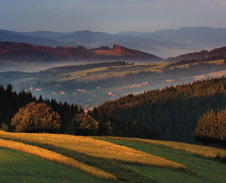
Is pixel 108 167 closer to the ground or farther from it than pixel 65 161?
closer to the ground

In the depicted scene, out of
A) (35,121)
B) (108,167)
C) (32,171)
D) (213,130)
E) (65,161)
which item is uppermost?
(32,171)

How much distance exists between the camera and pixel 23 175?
25.8m

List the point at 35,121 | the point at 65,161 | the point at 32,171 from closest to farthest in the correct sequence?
the point at 32,171 → the point at 65,161 → the point at 35,121

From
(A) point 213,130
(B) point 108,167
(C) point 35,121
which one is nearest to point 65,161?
(B) point 108,167

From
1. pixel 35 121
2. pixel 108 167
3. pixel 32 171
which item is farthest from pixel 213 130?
pixel 32 171

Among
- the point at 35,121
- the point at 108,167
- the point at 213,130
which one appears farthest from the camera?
the point at 213,130

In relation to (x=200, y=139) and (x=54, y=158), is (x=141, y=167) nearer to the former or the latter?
(x=54, y=158)

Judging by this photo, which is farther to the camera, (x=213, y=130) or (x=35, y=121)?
(x=213, y=130)

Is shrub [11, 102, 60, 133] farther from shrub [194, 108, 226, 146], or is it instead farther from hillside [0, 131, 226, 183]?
hillside [0, 131, 226, 183]

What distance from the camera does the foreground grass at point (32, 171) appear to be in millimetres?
25303

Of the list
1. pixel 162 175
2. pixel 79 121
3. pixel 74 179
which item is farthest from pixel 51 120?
pixel 74 179

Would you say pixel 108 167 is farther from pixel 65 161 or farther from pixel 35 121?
pixel 35 121

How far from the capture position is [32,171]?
27766 mm

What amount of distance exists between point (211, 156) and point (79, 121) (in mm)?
58947
